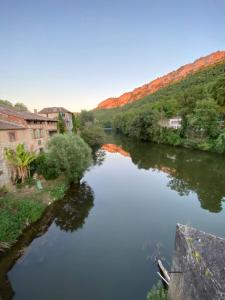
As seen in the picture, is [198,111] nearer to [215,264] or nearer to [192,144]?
[192,144]

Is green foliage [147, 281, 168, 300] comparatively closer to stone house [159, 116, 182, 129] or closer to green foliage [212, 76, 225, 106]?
green foliage [212, 76, 225, 106]

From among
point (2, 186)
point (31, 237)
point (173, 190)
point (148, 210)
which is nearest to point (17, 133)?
point (2, 186)

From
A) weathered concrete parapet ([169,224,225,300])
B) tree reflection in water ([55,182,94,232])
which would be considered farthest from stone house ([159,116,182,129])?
weathered concrete parapet ([169,224,225,300])

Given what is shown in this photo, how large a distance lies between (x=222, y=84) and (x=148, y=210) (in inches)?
1752

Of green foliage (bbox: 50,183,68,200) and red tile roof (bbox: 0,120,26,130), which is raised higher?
red tile roof (bbox: 0,120,26,130)

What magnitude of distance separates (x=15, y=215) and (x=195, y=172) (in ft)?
82.0

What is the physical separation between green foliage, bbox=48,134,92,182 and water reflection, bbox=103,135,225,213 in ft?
36.9

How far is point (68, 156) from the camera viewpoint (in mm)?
21516

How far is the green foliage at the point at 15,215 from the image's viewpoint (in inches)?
507

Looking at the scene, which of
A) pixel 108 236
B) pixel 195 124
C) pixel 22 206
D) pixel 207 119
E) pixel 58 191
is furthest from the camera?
pixel 195 124

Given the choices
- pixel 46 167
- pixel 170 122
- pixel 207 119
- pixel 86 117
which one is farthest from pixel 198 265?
pixel 86 117

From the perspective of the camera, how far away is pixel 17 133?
888 inches

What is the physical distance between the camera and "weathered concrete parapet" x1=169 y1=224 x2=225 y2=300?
4625 millimetres

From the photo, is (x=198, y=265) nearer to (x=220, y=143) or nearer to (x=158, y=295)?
(x=158, y=295)
